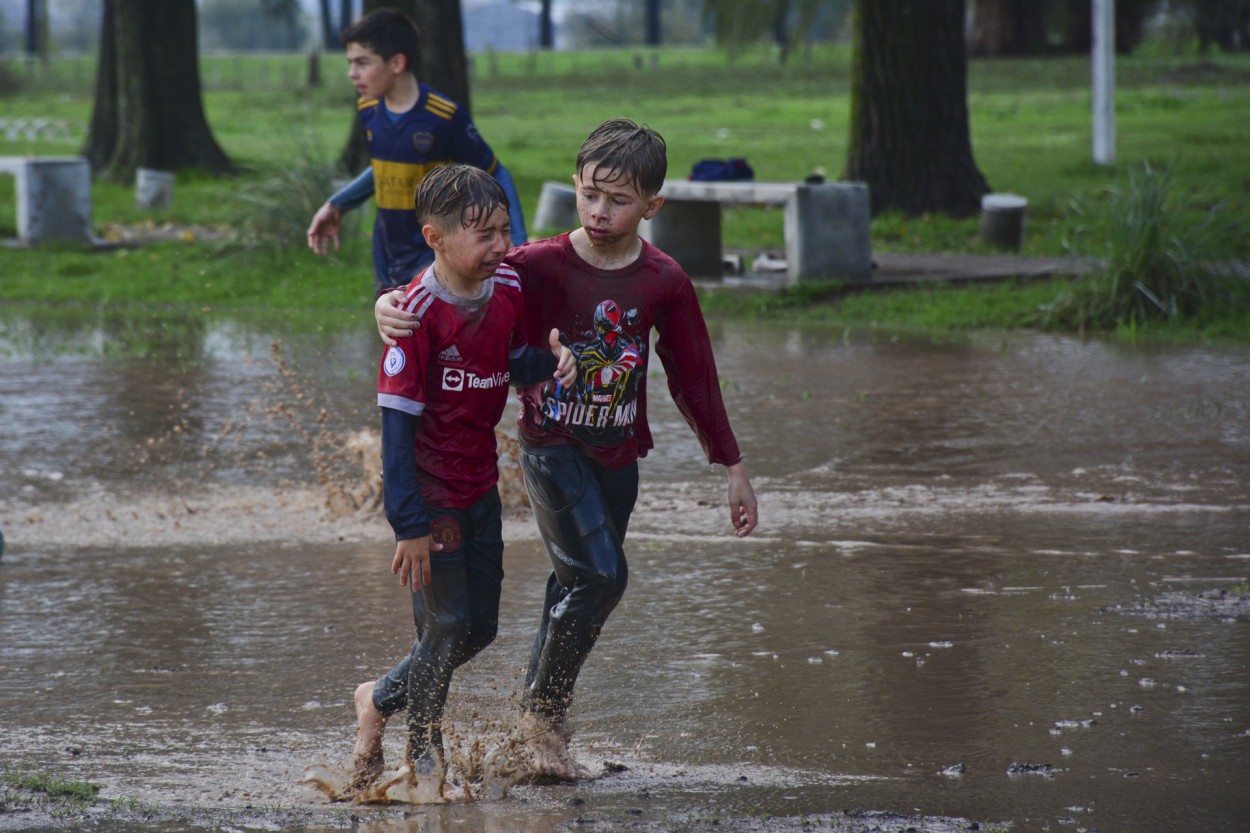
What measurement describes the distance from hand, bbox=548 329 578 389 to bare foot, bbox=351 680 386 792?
90 centimetres

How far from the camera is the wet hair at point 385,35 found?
6.19 m

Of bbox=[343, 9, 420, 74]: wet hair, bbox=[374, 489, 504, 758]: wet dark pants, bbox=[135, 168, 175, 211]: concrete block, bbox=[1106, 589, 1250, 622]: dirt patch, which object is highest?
bbox=[343, 9, 420, 74]: wet hair

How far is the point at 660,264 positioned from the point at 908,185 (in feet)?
41.3

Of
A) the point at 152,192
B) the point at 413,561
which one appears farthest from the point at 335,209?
the point at 152,192

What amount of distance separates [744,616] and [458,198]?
2085 mm

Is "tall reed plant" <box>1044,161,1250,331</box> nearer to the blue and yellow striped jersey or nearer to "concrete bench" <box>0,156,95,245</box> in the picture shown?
the blue and yellow striped jersey

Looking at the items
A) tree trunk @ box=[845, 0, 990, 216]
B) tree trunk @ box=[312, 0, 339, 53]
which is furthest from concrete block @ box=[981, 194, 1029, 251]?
tree trunk @ box=[312, 0, 339, 53]

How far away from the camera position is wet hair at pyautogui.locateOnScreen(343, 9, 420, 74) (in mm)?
6191

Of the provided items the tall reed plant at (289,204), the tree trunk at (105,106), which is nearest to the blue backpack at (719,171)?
the tall reed plant at (289,204)

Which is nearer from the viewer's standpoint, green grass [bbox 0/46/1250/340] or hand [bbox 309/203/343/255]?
hand [bbox 309/203/343/255]

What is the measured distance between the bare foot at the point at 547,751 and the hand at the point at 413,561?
54cm

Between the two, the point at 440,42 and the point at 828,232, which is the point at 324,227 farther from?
the point at 440,42

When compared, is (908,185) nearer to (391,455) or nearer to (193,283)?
(193,283)

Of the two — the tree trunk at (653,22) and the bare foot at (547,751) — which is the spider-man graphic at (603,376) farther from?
the tree trunk at (653,22)
